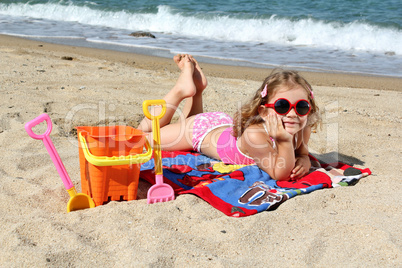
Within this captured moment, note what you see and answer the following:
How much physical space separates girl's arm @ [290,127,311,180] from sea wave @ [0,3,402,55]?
6.77m

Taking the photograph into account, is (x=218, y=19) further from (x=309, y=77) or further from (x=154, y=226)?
(x=154, y=226)

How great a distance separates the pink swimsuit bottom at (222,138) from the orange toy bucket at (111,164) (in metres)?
0.92

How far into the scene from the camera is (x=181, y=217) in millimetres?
2334

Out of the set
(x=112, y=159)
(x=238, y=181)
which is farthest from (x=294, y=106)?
(x=112, y=159)

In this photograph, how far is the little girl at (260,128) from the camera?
9.39ft

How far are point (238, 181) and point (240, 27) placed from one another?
9023mm

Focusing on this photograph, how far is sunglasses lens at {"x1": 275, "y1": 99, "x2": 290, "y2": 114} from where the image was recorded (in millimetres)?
2787

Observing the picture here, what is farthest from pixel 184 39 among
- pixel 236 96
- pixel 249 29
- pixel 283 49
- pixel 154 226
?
pixel 154 226

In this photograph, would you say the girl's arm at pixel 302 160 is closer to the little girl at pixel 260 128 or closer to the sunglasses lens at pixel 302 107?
the little girl at pixel 260 128

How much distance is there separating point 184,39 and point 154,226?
869 centimetres

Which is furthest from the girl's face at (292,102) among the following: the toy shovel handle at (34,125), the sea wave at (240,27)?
the sea wave at (240,27)

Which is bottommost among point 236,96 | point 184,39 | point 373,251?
point 373,251

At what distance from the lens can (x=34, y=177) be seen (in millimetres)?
2842

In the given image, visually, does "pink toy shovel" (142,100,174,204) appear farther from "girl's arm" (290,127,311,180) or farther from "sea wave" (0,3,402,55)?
"sea wave" (0,3,402,55)
